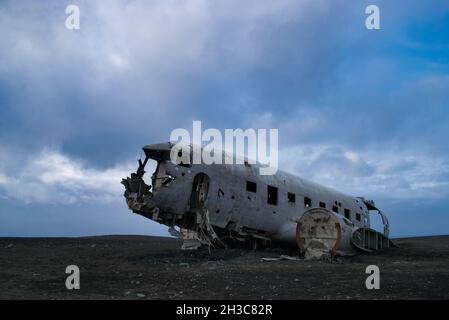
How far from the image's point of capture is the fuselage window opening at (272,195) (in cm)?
1864

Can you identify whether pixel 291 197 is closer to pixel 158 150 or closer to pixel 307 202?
pixel 307 202

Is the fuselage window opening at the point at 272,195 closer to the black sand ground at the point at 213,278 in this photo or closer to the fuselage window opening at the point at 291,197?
the fuselage window opening at the point at 291,197

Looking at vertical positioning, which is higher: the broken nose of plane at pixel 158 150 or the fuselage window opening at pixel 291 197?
the broken nose of plane at pixel 158 150

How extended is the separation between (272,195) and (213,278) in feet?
27.3

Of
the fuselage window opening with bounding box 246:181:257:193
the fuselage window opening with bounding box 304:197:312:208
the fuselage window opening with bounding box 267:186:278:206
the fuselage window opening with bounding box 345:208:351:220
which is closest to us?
the fuselage window opening with bounding box 246:181:257:193

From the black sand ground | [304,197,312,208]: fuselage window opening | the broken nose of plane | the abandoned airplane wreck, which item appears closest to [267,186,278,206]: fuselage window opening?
the abandoned airplane wreck

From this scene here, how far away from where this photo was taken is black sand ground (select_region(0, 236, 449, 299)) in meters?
8.96

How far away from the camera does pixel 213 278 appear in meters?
11.2

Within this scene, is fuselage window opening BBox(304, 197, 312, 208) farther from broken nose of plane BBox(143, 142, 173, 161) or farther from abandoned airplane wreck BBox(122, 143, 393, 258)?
broken nose of plane BBox(143, 142, 173, 161)

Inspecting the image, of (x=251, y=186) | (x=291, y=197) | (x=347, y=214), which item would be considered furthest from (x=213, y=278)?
(x=347, y=214)

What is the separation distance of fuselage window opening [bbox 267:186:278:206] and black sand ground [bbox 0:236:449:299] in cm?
272

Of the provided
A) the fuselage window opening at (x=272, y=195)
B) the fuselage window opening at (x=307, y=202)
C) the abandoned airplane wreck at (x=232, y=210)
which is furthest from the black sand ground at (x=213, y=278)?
the fuselage window opening at (x=307, y=202)

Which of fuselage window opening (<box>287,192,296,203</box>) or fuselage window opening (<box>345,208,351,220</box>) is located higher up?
fuselage window opening (<box>287,192,296,203</box>)

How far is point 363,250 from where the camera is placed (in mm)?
18156
